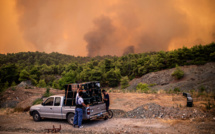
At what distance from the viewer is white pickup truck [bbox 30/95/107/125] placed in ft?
30.9

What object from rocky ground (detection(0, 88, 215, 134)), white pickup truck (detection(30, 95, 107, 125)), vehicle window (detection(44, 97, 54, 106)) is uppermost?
vehicle window (detection(44, 97, 54, 106))

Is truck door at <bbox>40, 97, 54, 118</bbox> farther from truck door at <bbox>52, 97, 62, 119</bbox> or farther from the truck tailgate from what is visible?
the truck tailgate

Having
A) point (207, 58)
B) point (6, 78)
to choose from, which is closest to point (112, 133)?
point (207, 58)

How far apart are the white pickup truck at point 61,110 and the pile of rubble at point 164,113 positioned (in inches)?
101

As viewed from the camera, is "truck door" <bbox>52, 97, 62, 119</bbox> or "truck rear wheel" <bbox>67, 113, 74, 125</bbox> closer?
"truck rear wheel" <bbox>67, 113, 74, 125</bbox>

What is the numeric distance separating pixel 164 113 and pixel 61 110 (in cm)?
765

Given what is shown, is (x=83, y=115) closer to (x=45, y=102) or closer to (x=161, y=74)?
(x=45, y=102)

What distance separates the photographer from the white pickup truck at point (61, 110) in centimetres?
942

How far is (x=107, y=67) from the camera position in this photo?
96438 mm

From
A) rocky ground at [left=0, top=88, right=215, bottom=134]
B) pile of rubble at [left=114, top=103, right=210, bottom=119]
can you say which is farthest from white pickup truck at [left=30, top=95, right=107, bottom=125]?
pile of rubble at [left=114, top=103, right=210, bottom=119]

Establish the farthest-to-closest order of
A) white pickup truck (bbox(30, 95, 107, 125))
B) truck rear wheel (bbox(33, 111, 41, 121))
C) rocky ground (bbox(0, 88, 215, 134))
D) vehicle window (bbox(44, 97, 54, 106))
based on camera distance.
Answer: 1. truck rear wheel (bbox(33, 111, 41, 121))
2. vehicle window (bbox(44, 97, 54, 106))
3. white pickup truck (bbox(30, 95, 107, 125))
4. rocky ground (bbox(0, 88, 215, 134))

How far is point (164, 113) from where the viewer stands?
11.5 m

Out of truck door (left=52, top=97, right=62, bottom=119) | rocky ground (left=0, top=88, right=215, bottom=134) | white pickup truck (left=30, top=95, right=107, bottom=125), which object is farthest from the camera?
truck door (left=52, top=97, right=62, bottom=119)

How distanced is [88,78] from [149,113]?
73.5m
